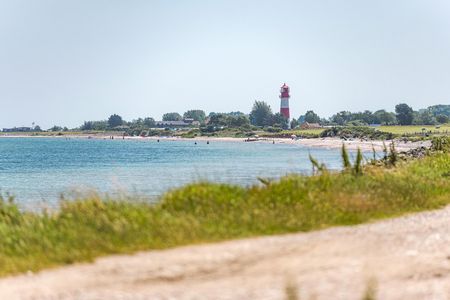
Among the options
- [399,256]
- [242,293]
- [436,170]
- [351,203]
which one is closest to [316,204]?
[351,203]

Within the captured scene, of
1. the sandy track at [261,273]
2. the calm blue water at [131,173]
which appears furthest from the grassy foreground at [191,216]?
the calm blue water at [131,173]

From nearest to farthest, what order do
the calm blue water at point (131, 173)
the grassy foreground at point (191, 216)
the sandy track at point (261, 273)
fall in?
1. the sandy track at point (261, 273)
2. the grassy foreground at point (191, 216)
3. the calm blue water at point (131, 173)

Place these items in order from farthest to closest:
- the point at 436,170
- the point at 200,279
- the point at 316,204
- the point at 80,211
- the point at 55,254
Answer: the point at 436,170 < the point at 316,204 < the point at 80,211 < the point at 55,254 < the point at 200,279

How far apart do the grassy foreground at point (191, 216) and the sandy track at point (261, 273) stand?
56 cm

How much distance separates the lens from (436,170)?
94.4 ft

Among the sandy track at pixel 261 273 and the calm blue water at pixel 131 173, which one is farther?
the calm blue water at pixel 131 173

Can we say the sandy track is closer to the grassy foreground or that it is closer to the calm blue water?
the grassy foreground

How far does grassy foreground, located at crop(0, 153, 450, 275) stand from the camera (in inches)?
539

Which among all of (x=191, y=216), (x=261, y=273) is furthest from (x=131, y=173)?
(x=261, y=273)

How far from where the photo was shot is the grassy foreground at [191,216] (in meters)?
13.7

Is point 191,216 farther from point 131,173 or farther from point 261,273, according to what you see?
point 131,173

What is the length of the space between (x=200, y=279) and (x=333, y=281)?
2.36 m

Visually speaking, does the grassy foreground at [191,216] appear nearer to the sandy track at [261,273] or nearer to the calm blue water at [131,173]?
the sandy track at [261,273]

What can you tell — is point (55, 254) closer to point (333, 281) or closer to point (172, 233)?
point (172, 233)
